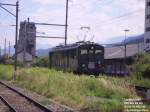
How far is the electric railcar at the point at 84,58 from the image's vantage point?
3712cm

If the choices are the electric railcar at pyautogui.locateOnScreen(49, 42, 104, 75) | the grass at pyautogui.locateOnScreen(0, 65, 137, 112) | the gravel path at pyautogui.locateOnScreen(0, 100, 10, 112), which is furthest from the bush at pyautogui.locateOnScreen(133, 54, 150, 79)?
the gravel path at pyautogui.locateOnScreen(0, 100, 10, 112)

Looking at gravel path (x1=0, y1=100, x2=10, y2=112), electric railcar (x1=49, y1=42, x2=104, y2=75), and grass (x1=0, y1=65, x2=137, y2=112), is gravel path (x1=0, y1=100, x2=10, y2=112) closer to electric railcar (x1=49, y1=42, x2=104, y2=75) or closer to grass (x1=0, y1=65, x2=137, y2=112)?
grass (x1=0, y1=65, x2=137, y2=112)

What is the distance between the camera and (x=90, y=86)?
24609 mm

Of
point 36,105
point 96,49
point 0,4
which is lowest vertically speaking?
point 36,105

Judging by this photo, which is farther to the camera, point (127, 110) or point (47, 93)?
point (47, 93)

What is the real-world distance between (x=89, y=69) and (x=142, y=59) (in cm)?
462

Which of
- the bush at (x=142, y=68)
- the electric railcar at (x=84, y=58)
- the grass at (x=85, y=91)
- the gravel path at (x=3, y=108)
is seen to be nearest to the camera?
the grass at (x=85, y=91)

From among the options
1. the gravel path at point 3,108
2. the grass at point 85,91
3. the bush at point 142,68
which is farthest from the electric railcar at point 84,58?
the gravel path at point 3,108

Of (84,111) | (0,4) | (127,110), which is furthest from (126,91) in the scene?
(0,4)

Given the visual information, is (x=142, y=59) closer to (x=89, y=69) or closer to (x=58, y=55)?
(x=89, y=69)

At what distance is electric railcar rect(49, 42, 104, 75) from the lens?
37125 mm

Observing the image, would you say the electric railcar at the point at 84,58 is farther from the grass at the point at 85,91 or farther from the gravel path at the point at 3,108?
the gravel path at the point at 3,108

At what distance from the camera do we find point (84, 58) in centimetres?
3747


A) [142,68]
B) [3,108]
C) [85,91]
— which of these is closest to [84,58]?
[142,68]
